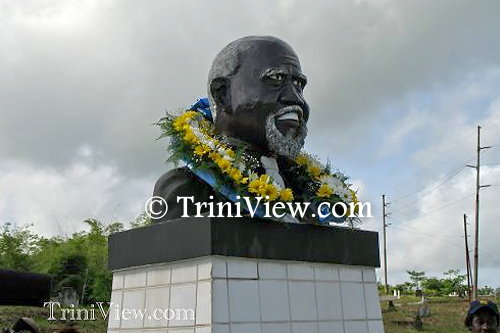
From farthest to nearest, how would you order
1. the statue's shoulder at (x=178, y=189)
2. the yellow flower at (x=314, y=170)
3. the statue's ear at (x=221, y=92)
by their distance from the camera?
the yellow flower at (x=314, y=170), the statue's ear at (x=221, y=92), the statue's shoulder at (x=178, y=189)

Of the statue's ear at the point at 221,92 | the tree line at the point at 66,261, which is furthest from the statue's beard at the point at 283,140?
the tree line at the point at 66,261

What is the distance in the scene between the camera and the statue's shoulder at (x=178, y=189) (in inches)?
180

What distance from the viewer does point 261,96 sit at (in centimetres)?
469

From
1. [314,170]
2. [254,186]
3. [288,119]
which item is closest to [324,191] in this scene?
[314,170]

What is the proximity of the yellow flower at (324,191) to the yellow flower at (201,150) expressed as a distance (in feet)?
3.23

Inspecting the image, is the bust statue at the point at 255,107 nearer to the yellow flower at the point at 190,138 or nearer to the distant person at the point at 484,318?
the yellow flower at the point at 190,138

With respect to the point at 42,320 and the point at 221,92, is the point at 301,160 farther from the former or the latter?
the point at 42,320

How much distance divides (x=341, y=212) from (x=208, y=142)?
47.5 inches

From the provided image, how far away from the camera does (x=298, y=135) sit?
4.86 m

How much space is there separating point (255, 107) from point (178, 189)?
853mm

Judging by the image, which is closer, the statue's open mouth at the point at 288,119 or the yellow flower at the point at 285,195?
the yellow flower at the point at 285,195

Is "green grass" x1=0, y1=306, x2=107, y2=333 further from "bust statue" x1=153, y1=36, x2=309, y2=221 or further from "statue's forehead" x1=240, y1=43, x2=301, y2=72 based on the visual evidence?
"statue's forehead" x1=240, y1=43, x2=301, y2=72

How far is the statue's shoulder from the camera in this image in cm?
458

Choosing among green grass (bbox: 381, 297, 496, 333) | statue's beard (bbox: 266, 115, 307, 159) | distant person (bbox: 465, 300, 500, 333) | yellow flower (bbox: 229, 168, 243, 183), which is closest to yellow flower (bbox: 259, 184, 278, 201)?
yellow flower (bbox: 229, 168, 243, 183)
